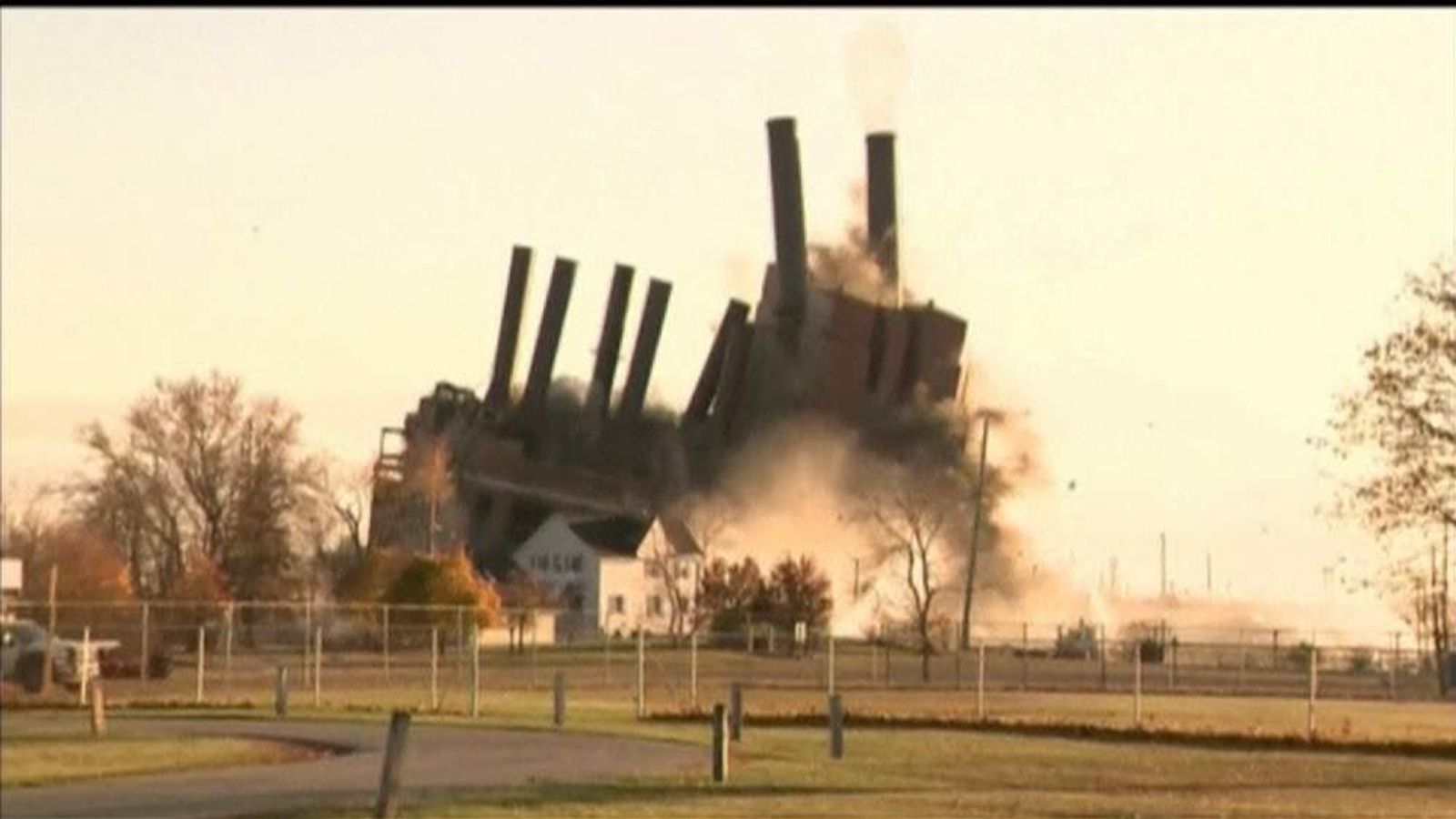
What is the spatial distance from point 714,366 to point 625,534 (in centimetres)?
924

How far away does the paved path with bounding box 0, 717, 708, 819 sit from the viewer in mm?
27516

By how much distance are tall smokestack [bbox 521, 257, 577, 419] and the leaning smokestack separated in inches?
310

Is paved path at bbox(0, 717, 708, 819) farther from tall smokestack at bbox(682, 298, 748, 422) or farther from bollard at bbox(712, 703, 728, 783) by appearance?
tall smokestack at bbox(682, 298, 748, 422)

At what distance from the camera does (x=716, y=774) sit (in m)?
30.7

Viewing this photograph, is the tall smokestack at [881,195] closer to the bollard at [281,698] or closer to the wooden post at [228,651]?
the wooden post at [228,651]

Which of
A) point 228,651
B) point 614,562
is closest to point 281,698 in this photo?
point 228,651

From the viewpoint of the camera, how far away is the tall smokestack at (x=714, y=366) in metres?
108

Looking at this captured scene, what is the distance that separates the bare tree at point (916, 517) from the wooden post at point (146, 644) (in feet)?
157

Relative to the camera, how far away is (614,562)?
115125mm

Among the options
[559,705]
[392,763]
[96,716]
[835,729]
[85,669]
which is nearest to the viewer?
[392,763]

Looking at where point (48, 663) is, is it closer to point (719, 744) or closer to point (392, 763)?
point (719, 744)

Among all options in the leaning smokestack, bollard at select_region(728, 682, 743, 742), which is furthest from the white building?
bollard at select_region(728, 682, 743, 742)

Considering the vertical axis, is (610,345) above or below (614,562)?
above

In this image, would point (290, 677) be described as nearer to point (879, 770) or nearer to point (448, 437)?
point (879, 770)
